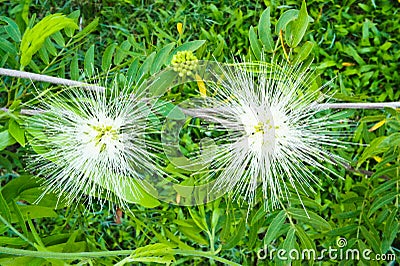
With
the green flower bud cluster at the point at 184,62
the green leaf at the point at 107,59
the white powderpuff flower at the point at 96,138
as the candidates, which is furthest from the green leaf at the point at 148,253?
the green leaf at the point at 107,59

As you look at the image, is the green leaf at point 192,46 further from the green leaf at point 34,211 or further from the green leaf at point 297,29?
the green leaf at point 34,211

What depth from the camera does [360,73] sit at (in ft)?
5.16

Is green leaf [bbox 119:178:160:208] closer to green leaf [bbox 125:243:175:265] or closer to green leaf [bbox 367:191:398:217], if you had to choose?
green leaf [bbox 125:243:175:265]

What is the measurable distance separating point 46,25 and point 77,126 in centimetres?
19

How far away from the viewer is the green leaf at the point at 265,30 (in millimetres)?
932

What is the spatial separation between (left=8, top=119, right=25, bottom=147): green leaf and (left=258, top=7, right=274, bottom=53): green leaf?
478 mm

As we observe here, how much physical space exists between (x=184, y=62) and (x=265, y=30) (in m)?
0.17

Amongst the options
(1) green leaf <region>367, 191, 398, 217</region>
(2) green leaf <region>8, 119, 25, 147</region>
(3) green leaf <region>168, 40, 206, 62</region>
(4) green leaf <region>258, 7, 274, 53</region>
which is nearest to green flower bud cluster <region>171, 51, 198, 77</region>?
(3) green leaf <region>168, 40, 206, 62</region>

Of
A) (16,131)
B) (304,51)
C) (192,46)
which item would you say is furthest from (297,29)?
(16,131)

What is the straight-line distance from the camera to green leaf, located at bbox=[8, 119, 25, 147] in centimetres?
87

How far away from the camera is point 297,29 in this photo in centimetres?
90

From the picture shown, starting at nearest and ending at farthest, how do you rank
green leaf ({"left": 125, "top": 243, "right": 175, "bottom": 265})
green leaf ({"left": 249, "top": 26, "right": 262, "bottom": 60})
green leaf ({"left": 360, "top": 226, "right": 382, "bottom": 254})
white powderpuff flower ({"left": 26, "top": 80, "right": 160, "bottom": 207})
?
green leaf ({"left": 125, "top": 243, "right": 175, "bottom": 265}) → white powderpuff flower ({"left": 26, "top": 80, "right": 160, "bottom": 207}) → green leaf ({"left": 249, "top": 26, "right": 262, "bottom": 60}) → green leaf ({"left": 360, "top": 226, "right": 382, "bottom": 254})

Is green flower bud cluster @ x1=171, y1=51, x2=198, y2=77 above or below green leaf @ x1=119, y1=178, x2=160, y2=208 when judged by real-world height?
above

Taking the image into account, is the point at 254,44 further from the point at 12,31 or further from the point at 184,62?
the point at 12,31
